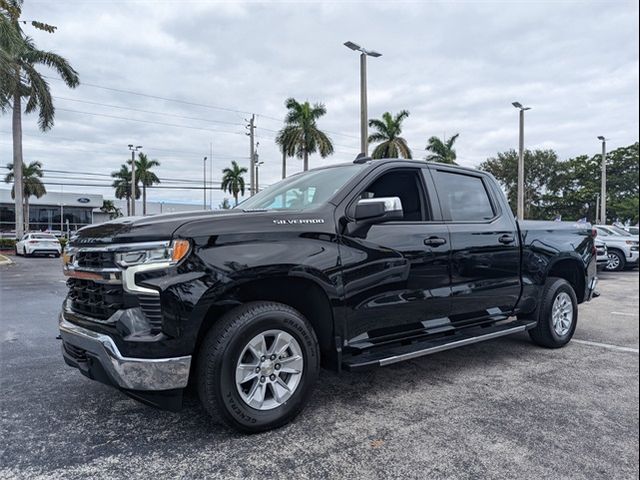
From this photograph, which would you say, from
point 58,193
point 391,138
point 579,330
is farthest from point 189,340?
point 58,193

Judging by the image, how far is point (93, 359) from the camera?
9.70 ft

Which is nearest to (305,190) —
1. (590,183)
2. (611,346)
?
(611,346)

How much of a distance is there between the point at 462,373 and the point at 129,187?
197 ft

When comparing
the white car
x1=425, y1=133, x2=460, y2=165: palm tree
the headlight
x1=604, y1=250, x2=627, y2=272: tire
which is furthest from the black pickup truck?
x1=425, y1=133, x2=460, y2=165: palm tree

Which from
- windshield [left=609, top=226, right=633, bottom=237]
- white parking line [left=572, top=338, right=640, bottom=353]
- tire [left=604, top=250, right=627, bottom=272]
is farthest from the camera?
windshield [left=609, top=226, right=633, bottom=237]

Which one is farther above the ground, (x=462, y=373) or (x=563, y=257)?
(x=563, y=257)

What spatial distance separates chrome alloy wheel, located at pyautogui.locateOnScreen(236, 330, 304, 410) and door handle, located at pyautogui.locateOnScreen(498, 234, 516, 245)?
2.52 m

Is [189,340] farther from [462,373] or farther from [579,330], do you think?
[579,330]

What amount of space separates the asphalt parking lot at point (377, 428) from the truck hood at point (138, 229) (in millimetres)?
1262

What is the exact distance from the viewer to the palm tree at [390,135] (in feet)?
113

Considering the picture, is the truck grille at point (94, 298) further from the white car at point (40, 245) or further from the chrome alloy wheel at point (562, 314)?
the white car at point (40, 245)

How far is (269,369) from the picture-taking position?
3092 mm

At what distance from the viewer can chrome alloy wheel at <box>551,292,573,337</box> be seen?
5219 mm

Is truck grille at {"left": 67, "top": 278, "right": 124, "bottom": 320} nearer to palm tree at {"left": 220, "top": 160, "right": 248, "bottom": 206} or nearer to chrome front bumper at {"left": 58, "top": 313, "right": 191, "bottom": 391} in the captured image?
chrome front bumper at {"left": 58, "top": 313, "right": 191, "bottom": 391}
